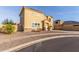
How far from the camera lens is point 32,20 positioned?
2.98 meters

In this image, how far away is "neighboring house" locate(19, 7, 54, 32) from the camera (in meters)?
2.96

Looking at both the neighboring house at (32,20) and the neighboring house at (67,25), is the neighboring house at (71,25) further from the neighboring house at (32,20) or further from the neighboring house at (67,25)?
the neighboring house at (32,20)

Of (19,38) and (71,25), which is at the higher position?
(71,25)

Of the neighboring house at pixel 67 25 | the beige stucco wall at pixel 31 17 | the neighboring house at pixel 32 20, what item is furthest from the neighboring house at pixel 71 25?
the beige stucco wall at pixel 31 17

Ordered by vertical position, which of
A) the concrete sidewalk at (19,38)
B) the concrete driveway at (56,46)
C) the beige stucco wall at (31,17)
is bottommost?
the concrete driveway at (56,46)

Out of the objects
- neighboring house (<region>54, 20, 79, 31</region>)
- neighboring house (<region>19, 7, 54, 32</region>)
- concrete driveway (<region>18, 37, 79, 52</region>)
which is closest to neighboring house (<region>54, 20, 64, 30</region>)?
neighboring house (<region>54, 20, 79, 31</region>)

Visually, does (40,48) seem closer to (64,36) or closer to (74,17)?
(64,36)

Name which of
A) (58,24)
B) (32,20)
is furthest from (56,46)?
(32,20)

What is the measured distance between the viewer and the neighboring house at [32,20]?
2957mm

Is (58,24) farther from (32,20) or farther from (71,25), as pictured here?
(32,20)
